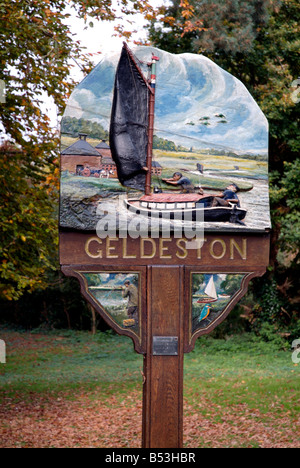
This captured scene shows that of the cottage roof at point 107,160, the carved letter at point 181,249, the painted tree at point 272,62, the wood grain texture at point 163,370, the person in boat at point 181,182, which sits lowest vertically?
the wood grain texture at point 163,370

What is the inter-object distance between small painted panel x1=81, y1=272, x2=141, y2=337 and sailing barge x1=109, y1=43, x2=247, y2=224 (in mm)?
691

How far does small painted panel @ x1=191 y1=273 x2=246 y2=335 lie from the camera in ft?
18.7

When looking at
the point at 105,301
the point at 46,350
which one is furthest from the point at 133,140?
the point at 46,350

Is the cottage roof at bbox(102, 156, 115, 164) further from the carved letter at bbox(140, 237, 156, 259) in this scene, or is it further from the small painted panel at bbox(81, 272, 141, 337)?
the small painted panel at bbox(81, 272, 141, 337)

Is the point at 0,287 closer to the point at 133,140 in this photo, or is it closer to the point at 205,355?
the point at 133,140

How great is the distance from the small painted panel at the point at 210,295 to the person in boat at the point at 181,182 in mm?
865

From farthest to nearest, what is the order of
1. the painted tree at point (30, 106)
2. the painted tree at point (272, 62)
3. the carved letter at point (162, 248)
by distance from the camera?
the painted tree at point (272, 62) → the painted tree at point (30, 106) → the carved letter at point (162, 248)

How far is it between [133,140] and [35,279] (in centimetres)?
376

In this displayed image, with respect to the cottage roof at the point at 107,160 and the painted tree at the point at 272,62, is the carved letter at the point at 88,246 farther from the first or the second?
the painted tree at the point at 272,62

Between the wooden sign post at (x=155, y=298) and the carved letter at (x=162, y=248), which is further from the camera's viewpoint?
the carved letter at (x=162, y=248)

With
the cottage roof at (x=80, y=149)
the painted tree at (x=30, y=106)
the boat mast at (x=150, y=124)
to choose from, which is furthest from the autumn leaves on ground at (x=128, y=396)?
the cottage roof at (x=80, y=149)

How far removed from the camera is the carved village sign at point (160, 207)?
554cm

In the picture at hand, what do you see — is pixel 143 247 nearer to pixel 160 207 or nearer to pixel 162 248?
pixel 162 248

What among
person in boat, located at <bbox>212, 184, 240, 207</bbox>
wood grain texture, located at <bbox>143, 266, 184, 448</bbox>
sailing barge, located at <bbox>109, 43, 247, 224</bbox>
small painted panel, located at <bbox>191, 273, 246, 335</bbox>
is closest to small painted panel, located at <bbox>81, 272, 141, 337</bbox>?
wood grain texture, located at <bbox>143, 266, 184, 448</bbox>
